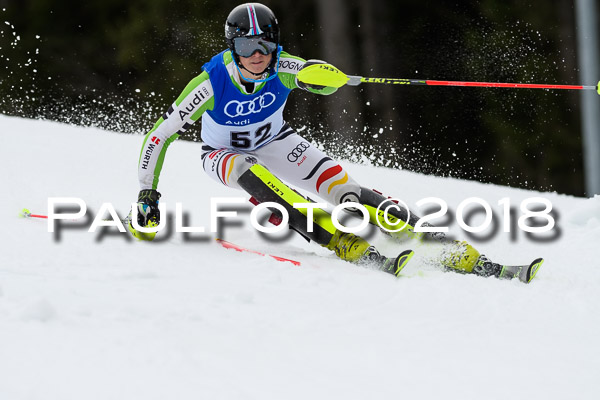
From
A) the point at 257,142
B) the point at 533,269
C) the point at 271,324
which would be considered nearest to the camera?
the point at 271,324

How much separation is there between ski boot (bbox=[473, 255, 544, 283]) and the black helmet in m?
1.44

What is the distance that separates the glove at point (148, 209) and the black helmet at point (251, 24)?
793mm

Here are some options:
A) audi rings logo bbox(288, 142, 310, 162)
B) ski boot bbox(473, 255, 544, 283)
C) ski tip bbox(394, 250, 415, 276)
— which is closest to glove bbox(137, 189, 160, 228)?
audi rings logo bbox(288, 142, 310, 162)

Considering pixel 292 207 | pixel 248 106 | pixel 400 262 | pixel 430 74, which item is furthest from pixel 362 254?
pixel 430 74

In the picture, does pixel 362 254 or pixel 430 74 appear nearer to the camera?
pixel 362 254

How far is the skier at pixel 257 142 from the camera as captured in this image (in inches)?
A: 124

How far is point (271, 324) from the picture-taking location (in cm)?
204

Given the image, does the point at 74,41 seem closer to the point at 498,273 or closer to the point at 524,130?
the point at 524,130

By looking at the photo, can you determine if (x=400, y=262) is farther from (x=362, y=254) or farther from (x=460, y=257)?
(x=460, y=257)

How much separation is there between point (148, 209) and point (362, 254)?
106 cm

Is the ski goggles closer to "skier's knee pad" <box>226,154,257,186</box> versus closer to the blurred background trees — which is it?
"skier's knee pad" <box>226,154,257,186</box>

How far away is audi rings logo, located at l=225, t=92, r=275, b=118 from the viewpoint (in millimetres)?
3486

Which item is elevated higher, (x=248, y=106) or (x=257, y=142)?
(x=248, y=106)

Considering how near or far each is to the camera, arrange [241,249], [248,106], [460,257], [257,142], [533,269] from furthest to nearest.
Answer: [257,142] < [248,106] < [241,249] < [460,257] < [533,269]
